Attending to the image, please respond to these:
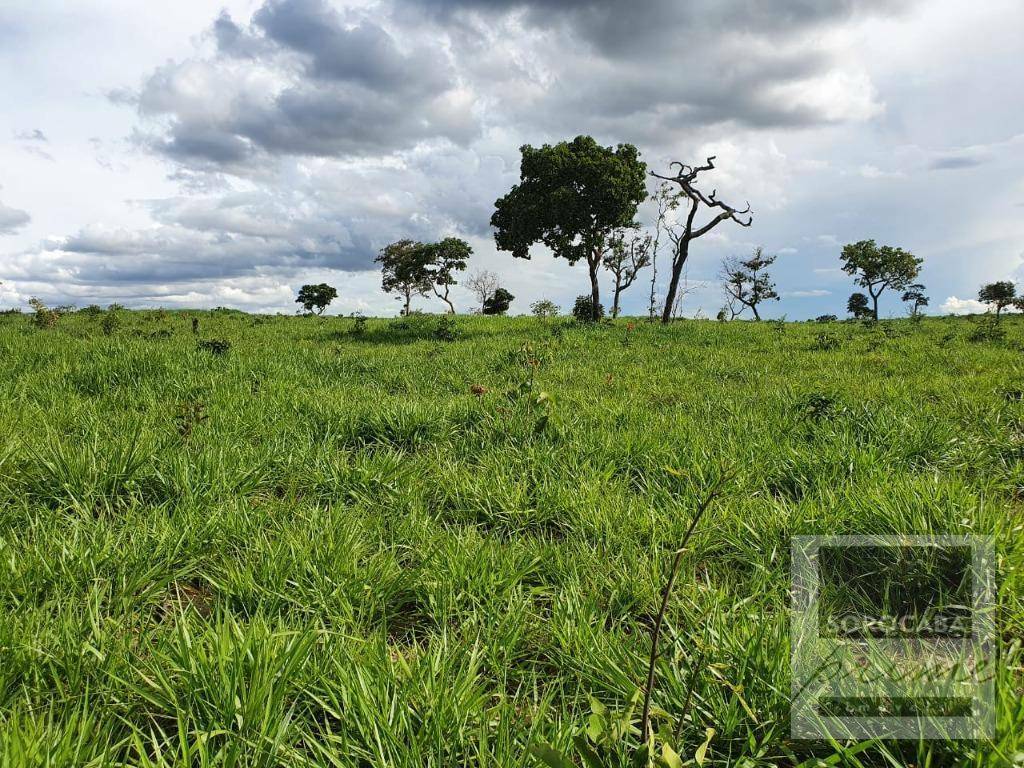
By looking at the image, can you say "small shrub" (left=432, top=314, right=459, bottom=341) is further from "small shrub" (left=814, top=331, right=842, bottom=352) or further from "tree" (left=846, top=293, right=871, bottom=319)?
"tree" (left=846, top=293, right=871, bottom=319)

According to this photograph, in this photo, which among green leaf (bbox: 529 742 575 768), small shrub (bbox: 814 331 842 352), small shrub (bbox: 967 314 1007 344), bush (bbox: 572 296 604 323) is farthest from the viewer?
bush (bbox: 572 296 604 323)

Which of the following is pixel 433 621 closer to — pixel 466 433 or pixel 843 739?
pixel 843 739

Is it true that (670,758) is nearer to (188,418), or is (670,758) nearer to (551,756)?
(551,756)

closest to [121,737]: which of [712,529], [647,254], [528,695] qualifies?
[528,695]

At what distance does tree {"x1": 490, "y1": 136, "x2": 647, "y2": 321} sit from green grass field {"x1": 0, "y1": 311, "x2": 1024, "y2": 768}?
53.6ft

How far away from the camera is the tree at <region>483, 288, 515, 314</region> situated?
74188 millimetres

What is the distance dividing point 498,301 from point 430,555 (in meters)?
74.5

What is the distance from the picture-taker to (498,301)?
7600cm

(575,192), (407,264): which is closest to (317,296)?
(407,264)

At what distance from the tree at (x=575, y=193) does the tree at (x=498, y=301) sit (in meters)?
50.3

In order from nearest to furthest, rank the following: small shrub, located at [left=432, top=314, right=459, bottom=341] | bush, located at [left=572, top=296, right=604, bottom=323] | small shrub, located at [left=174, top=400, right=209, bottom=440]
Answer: small shrub, located at [left=174, top=400, right=209, bottom=440], small shrub, located at [left=432, top=314, right=459, bottom=341], bush, located at [left=572, top=296, right=604, bottom=323]

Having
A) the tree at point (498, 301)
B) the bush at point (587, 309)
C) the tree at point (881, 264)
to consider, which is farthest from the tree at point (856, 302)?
the bush at point (587, 309)

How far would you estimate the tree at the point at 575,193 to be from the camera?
21.5m

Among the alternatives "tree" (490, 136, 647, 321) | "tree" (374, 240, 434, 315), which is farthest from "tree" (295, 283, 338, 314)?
"tree" (490, 136, 647, 321)
